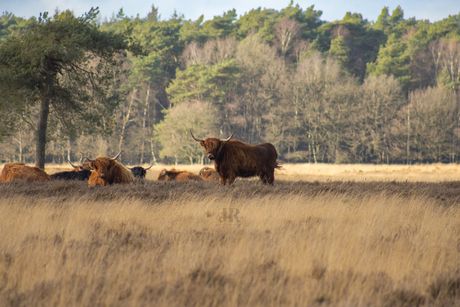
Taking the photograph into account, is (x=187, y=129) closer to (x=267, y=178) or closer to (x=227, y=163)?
(x=267, y=178)

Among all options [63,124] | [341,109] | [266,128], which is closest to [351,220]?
[63,124]

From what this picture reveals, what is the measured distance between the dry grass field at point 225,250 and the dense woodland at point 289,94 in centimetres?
3193

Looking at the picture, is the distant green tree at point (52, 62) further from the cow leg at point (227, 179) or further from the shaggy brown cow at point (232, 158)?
the cow leg at point (227, 179)

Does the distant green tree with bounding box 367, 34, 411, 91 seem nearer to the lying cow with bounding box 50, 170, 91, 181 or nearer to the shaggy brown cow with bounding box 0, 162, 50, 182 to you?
the lying cow with bounding box 50, 170, 91, 181

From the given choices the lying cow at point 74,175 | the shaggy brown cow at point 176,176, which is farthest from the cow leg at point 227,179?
the lying cow at point 74,175

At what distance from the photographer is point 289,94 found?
48.7 metres

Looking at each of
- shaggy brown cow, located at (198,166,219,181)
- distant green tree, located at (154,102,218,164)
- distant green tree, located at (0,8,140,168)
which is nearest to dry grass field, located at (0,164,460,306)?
shaggy brown cow, located at (198,166,219,181)

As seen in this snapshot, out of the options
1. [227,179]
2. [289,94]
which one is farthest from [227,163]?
[289,94]

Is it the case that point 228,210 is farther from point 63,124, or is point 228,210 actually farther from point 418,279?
point 63,124

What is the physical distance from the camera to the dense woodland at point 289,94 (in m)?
43.5

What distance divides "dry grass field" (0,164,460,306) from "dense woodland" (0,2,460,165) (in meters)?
31.9

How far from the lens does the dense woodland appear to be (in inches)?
1714

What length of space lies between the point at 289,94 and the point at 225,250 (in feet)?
150

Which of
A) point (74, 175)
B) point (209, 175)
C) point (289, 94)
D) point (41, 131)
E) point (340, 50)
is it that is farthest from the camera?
point (340, 50)
